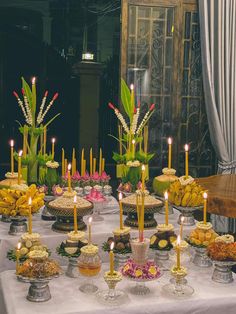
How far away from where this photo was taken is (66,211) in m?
2.12

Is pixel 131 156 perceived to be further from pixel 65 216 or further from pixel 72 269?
pixel 72 269

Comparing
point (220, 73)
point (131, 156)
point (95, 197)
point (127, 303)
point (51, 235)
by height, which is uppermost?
point (220, 73)

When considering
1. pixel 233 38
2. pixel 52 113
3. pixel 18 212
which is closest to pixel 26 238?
pixel 18 212

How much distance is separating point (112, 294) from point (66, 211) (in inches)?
21.9

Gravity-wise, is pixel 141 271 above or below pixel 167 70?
below

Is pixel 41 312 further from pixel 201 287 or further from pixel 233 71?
pixel 233 71

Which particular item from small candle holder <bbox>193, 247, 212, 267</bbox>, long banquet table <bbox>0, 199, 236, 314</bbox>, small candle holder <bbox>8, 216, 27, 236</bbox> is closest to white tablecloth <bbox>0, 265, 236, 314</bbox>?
long banquet table <bbox>0, 199, 236, 314</bbox>

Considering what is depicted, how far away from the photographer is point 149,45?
4.12 meters

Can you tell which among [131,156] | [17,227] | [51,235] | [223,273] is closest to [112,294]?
[223,273]

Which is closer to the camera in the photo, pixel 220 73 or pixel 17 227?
pixel 17 227

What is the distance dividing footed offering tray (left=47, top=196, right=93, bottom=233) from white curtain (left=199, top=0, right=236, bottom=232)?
88.3 inches

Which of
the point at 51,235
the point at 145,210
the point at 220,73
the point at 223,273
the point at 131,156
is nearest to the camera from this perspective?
the point at 223,273

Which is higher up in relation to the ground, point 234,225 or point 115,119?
point 115,119

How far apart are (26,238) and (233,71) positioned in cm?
287
